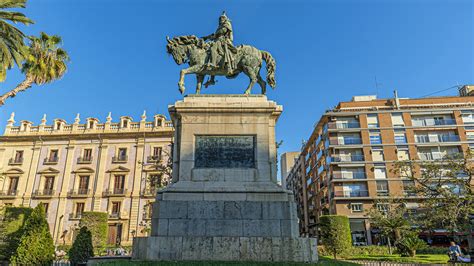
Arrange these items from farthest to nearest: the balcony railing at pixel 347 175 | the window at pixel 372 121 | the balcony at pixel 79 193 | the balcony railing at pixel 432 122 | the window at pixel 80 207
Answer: the window at pixel 372 121
the balcony railing at pixel 432 122
the balcony railing at pixel 347 175
the balcony at pixel 79 193
the window at pixel 80 207

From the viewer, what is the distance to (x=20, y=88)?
2348cm

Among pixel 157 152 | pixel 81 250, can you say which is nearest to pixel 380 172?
pixel 157 152

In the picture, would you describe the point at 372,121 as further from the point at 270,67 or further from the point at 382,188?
the point at 270,67

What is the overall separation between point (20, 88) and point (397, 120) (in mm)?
53521

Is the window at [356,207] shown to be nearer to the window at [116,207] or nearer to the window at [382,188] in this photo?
the window at [382,188]

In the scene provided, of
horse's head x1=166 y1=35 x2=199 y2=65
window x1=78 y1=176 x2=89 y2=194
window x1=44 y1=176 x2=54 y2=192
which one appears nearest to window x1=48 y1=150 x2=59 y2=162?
window x1=44 y1=176 x2=54 y2=192

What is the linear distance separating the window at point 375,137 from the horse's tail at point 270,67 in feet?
156

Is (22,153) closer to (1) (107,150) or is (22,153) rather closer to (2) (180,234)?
(1) (107,150)

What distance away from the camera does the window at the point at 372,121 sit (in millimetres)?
56438

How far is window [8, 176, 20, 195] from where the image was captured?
4921 centimetres

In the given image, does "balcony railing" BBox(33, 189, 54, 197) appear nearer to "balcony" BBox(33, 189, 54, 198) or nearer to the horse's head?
"balcony" BBox(33, 189, 54, 198)

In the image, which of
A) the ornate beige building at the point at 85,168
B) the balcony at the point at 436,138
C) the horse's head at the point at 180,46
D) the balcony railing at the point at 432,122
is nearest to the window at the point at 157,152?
the ornate beige building at the point at 85,168

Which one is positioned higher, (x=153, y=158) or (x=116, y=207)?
(x=153, y=158)

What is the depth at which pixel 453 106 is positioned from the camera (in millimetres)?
56688
